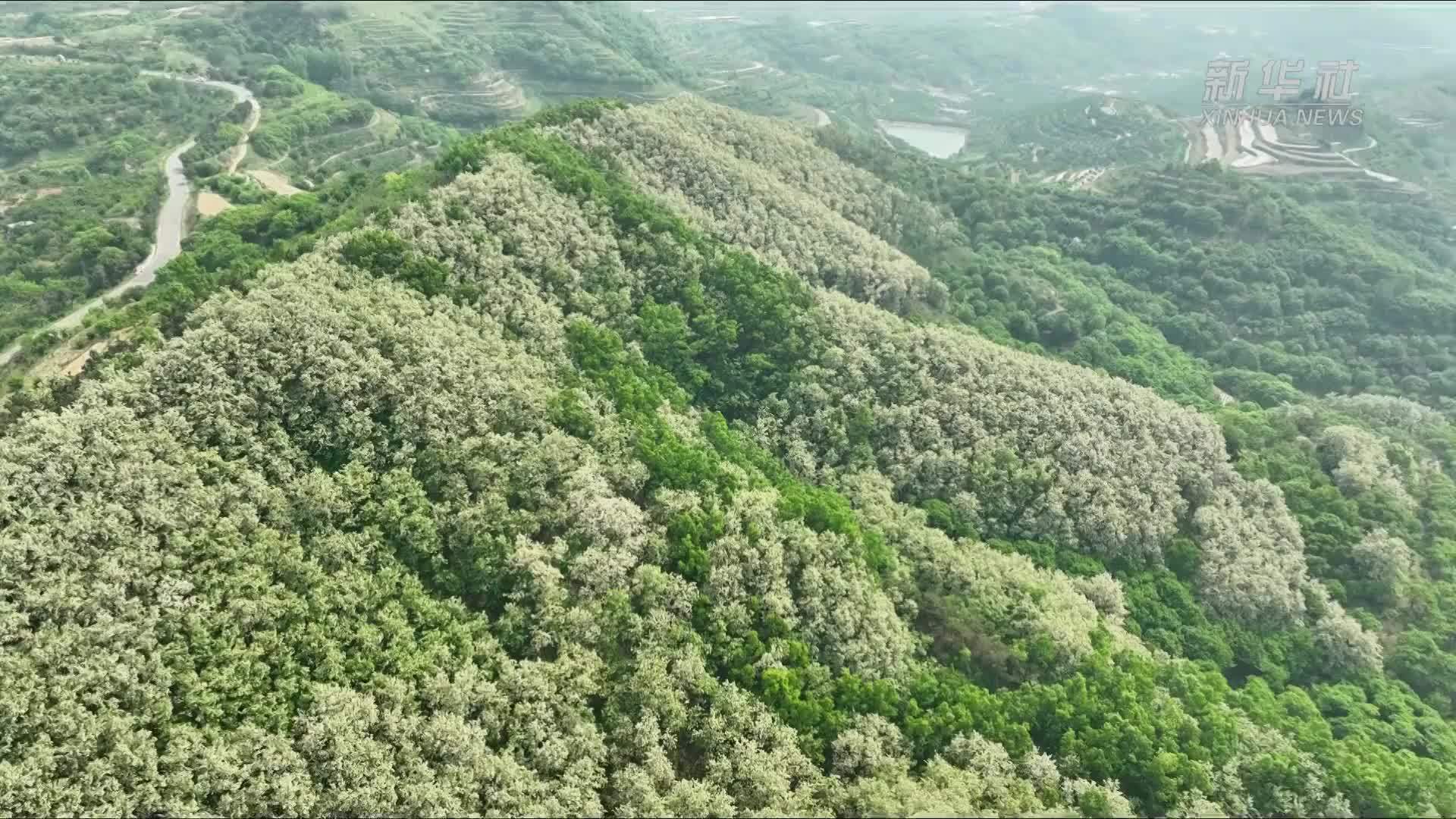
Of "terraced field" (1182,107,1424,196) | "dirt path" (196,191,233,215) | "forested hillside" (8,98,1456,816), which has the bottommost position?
"forested hillside" (8,98,1456,816)

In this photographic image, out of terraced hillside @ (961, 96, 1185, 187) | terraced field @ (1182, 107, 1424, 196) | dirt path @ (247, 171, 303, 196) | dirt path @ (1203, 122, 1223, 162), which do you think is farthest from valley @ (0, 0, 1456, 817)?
terraced hillside @ (961, 96, 1185, 187)

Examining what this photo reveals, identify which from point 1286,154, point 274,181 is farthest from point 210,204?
point 1286,154

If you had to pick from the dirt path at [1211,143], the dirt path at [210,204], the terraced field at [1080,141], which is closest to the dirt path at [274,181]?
the dirt path at [210,204]

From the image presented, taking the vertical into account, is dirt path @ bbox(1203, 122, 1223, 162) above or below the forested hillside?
above

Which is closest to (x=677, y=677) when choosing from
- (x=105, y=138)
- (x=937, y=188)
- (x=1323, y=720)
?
(x=1323, y=720)

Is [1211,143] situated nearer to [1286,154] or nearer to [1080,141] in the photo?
[1286,154]

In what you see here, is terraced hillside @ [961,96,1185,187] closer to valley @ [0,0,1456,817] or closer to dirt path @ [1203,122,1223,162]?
dirt path @ [1203,122,1223,162]

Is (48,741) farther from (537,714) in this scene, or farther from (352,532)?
(537,714)
